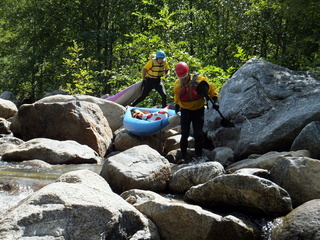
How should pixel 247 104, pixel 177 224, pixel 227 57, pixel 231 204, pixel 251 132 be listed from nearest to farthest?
pixel 177 224 < pixel 231 204 < pixel 251 132 < pixel 247 104 < pixel 227 57

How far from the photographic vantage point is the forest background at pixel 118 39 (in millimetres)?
15875

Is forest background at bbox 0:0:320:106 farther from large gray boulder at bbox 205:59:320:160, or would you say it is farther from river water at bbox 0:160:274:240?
river water at bbox 0:160:274:240

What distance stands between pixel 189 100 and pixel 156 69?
4249 mm

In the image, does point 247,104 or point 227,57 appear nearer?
point 247,104

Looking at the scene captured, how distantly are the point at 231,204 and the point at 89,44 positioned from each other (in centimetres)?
1915

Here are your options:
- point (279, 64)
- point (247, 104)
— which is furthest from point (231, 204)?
point (279, 64)

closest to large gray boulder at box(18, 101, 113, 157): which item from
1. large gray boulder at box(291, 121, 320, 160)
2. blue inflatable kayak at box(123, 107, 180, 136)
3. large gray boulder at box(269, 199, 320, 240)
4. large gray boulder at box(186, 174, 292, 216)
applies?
blue inflatable kayak at box(123, 107, 180, 136)

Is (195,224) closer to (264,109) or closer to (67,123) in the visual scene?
(264,109)

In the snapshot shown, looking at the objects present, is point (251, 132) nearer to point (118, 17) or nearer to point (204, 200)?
point (204, 200)

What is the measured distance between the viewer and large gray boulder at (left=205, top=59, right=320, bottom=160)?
319 inches

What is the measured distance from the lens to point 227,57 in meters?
18.6

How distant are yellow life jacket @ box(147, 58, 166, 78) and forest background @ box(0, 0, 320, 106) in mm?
1540

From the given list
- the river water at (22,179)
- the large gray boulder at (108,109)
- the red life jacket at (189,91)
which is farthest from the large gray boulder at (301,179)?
the large gray boulder at (108,109)

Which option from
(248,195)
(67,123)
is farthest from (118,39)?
(248,195)
